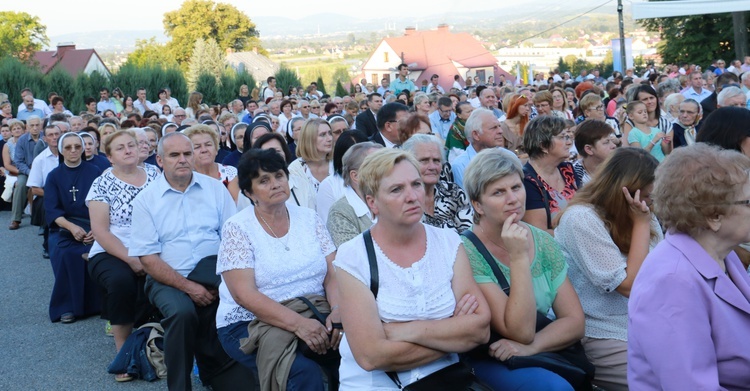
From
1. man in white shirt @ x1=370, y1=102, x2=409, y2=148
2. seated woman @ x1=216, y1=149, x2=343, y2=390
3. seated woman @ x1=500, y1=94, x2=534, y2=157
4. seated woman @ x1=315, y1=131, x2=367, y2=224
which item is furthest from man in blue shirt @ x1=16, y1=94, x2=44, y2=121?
seated woman @ x1=216, y1=149, x2=343, y2=390

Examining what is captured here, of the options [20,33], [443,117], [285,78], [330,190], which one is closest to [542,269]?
[330,190]

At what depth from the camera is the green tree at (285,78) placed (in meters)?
31.2

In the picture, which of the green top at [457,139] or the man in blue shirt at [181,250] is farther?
the green top at [457,139]

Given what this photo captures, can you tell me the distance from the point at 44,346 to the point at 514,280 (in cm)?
462

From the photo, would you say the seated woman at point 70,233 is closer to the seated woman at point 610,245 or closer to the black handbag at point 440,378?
the black handbag at point 440,378

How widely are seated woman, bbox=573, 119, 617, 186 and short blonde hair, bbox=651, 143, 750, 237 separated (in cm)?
296

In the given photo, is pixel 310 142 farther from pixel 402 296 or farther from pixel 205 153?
pixel 402 296

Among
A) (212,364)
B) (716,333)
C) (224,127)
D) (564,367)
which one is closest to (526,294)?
(564,367)

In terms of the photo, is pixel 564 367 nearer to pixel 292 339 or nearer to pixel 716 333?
pixel 716 333

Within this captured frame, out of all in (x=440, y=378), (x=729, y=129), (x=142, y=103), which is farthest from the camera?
(x=142, y=103)

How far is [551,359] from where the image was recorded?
354cm

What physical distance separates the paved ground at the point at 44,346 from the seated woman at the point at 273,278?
4.47ft

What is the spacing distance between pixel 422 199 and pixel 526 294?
2.14 feet

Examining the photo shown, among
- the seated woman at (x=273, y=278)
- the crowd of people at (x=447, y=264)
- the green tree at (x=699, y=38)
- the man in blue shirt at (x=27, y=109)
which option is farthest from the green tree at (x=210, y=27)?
the seated woman at (x=273, y=278)
